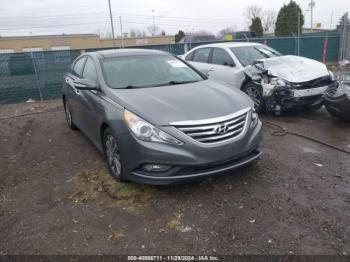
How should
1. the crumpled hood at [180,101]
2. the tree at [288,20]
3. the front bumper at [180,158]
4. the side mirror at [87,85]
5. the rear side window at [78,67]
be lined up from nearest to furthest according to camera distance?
the front bumper at [180,158], the crumpled hood at [180,101], the side mirror at [87,85], the rear side window at [78,67], the tree at [288,20]

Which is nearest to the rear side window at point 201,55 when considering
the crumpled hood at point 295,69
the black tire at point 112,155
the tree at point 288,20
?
the crumpled hood at point 295,69

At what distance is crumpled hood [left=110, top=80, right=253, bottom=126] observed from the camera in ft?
11.4

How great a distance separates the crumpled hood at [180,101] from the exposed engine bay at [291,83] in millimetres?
2351

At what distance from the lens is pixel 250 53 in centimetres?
759

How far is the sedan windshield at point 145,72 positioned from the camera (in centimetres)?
436

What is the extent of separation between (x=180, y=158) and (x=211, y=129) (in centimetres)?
45

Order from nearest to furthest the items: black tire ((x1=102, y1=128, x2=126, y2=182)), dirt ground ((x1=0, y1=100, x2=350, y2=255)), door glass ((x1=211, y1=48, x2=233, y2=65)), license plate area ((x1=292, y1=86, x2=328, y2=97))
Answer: dirt ground ((x1=0, y1=100, x2=350, y2=255)) < black tire ((x1=102, y1=128, x2=126, y2=182)) < license plate area ((x1=292, y1=86, x2=328, y2=97)) < door glass ((x1=211, y1=48, x2=233, y2=65))

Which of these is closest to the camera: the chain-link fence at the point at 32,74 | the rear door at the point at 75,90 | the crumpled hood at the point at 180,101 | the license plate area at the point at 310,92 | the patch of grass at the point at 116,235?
the patch of grass at the point at 116,235

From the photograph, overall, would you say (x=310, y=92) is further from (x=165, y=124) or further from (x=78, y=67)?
(x=78, y=67)

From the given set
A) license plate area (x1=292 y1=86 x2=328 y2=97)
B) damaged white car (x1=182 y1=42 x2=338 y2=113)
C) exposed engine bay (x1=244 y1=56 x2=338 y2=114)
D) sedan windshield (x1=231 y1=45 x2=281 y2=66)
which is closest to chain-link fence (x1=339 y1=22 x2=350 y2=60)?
sedan windshield (x1=231 y1=45 x2=281 y2=66)

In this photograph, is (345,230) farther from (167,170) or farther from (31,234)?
(31,234)

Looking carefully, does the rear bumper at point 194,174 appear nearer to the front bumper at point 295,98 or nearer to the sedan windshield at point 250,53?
the front bumper at point 295,98

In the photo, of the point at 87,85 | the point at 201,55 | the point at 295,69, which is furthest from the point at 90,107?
the point at 201,55

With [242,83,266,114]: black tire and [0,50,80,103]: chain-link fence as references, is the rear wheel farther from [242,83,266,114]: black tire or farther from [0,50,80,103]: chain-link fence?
[0,50,80,103]: chain-link fence
